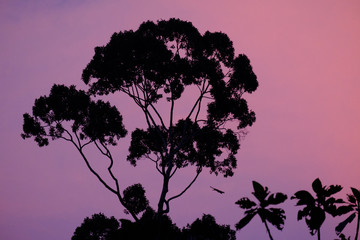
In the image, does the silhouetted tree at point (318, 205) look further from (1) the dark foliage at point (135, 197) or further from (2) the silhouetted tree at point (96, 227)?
(2) the silhouetted tree at point (96, 227)

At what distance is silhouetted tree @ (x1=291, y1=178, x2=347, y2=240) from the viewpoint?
3347 cm

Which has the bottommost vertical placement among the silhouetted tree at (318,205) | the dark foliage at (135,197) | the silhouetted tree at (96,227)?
the silhouetted tree at (318,205)

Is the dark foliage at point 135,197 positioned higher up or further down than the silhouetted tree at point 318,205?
higher up

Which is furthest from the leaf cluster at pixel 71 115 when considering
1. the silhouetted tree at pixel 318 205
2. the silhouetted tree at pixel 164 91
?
the silhouetted tree at pixel 318 205

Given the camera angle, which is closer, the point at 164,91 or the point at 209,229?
the point at 164,91

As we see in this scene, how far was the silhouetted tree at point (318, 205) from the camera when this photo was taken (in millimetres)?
33469

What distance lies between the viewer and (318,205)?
34156 millimetres

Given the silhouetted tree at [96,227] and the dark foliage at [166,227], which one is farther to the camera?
the silhouetted tree at [96,227]

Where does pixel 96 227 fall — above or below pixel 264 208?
above

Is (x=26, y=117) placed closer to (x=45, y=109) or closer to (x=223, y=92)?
(x=45, y=109)

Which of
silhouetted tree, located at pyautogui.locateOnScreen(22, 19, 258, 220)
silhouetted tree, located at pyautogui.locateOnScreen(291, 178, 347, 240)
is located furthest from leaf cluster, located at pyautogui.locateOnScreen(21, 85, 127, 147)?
silhouetted tree, located at pyautogui.locateOnScreen(291, 178, 347, 240)

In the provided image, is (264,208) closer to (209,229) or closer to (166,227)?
(166,227)

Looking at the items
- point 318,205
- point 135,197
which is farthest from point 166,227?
point 318,205

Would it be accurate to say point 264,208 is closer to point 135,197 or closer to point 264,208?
point 264,208
